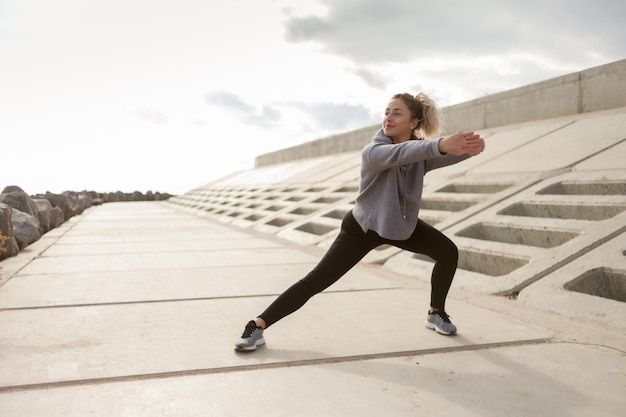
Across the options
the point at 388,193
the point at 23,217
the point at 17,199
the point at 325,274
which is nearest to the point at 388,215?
the point at 388,193

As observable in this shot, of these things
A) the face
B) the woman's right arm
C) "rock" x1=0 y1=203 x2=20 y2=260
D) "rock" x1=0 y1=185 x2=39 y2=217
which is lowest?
"rock" x1=0 y1=203 x2=20 y2=260

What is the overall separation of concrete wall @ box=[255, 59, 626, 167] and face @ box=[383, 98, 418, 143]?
22.4 feet

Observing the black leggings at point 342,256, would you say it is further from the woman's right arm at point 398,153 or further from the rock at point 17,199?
the rock at point 17,199

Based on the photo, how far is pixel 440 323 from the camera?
3.23 metres

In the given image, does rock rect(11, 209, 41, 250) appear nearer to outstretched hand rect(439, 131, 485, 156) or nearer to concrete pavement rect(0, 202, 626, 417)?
concrete pavement rect(0, 202, 626, 417)

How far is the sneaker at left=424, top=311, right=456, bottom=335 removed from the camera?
10.4 ft

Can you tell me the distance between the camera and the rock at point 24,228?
23.8ft

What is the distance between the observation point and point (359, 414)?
2113mm

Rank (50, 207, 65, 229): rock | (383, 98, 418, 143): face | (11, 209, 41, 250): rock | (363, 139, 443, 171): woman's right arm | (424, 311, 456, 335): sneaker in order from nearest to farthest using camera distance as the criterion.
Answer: (363, 139, 443, 171): woman's right arm → (383, 98, 418, 143): face → (424, 311, 456, 335): sneaker → (11, 209, 41, 250): rock → (50, 207, 65, 229): rock

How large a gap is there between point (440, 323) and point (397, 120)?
1.25 m

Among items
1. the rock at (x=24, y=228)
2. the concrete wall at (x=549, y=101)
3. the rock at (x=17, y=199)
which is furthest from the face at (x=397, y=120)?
Answer: the rock at (x=17, y=199)

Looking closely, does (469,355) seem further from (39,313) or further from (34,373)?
(39,313)

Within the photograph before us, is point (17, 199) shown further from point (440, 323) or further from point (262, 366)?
point (440, 323)

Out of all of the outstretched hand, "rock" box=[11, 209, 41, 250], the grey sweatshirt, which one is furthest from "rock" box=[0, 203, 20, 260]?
the outstretched hand
